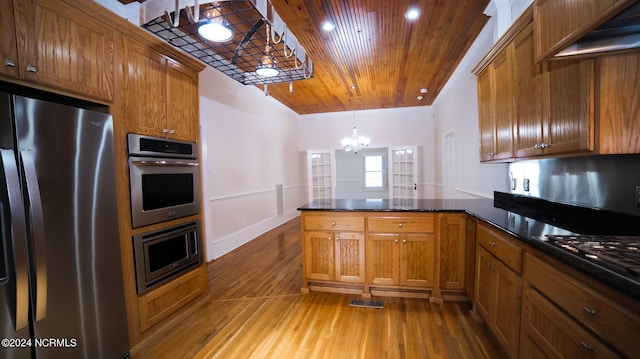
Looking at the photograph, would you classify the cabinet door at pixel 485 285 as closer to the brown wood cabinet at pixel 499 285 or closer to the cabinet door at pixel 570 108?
the brown wood cabinet at pixel 499 285

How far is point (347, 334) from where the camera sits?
2029 mm

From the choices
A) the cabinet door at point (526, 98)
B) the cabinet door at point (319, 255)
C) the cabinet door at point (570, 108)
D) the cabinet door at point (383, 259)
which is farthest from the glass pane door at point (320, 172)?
the cabinet door at point (570, 108)

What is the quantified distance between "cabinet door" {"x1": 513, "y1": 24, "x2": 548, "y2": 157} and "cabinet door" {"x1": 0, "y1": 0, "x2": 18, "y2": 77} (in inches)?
119

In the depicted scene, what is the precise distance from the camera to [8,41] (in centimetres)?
124

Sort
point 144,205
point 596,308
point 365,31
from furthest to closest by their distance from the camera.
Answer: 1. point 365,31
2. point 144,205
3. point 596,308

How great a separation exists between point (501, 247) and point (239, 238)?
3.89 meters

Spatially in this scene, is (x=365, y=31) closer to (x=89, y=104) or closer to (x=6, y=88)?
(x=89, y=104)

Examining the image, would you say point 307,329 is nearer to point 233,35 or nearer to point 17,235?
point 17,235

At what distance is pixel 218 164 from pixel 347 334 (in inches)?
121

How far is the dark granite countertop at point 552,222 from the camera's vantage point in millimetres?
897

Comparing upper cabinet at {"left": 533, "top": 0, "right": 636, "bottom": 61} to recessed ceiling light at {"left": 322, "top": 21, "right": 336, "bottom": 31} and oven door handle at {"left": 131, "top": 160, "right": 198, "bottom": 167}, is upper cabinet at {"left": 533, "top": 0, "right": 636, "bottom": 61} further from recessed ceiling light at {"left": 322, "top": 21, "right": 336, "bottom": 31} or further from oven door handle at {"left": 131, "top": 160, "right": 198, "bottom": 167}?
oven door handle at {"left": 131, "top": 160, "right": 198, "bottom": 167}

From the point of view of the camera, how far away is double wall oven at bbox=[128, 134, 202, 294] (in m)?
1.87

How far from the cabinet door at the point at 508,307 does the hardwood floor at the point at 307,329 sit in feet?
0.93

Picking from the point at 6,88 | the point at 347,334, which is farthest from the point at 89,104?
the point at 347,334
